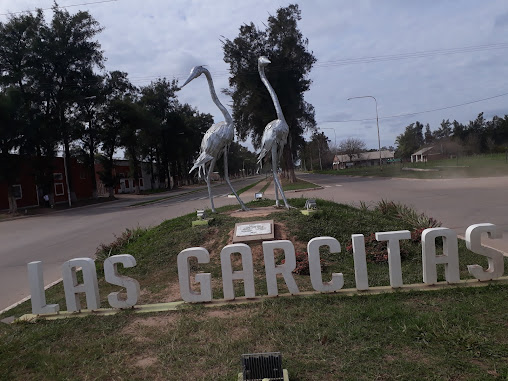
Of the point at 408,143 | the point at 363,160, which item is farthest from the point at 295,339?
the point at 363,160

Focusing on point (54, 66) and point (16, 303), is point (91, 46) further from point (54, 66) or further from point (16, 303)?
point (16, 303)

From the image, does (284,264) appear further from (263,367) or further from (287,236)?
(287,236)

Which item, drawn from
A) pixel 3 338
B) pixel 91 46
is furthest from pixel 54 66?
pixel 3 338

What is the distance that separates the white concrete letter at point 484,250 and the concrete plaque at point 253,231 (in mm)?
3380

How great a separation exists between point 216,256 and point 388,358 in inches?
172

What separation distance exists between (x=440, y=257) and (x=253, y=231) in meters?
3.49

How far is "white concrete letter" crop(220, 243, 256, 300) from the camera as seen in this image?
4.75 m

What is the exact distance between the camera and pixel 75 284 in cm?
485

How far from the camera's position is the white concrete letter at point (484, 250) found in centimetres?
463

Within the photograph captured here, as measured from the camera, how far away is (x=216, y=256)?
7156 millimetres

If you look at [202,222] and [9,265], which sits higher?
[202,222]

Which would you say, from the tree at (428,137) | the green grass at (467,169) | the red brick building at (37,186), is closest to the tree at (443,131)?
the tree at (428,137)

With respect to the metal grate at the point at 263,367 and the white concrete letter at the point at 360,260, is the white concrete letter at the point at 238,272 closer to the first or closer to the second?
the white concrete letter at the point at 360,260

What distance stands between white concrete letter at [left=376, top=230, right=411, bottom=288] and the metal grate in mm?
2255
